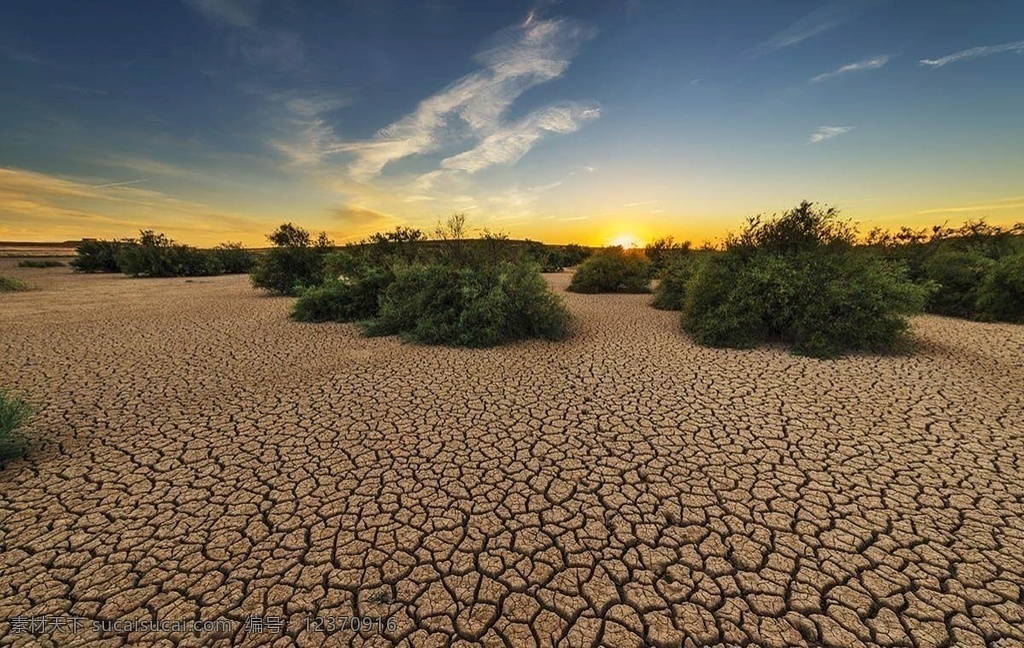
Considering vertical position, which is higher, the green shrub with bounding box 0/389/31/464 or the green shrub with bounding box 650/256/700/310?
the green shrub with bounding box 650/256/700/310

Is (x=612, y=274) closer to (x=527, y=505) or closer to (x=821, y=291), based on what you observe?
(x=821, y=291)

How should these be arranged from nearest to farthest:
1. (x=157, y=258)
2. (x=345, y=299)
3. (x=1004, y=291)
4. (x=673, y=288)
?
(x=1004, y=291)
(x=345, y=299)
(x=673, y=288)
(x=157, y=258)

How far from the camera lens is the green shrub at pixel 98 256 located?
2631 cm

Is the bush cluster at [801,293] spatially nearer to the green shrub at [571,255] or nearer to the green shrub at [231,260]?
the green shrub at [571,255]

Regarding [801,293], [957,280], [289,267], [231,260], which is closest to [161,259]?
[231,260]

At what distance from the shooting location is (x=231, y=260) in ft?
89.4

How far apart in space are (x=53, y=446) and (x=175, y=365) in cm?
291

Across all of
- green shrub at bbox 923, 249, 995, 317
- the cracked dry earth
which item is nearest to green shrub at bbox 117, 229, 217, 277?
the cracked dry earth

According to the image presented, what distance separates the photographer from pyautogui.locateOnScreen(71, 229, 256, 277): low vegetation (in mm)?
23391

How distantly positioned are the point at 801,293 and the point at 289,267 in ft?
57.1

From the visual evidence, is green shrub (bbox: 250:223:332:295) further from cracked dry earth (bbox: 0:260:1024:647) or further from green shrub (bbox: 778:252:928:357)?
green shrub (bbox: 778:252:928:357)

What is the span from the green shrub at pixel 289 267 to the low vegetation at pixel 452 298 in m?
5.27

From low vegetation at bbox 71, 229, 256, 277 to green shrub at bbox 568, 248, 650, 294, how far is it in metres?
25.3

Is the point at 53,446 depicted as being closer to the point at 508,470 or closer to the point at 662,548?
the point at 508,470
